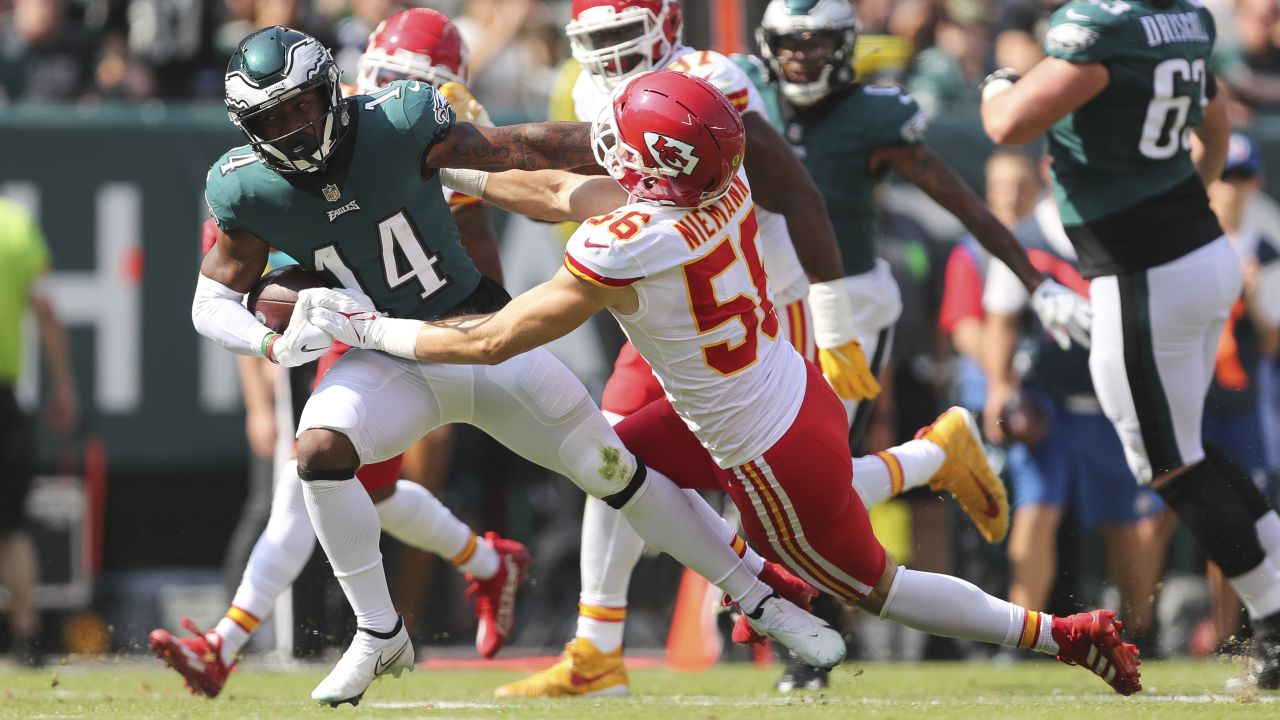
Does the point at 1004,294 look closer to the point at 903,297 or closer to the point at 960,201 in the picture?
the point at 903,297

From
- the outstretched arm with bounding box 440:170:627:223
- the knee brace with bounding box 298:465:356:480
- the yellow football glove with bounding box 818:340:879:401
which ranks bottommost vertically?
the yellow football glove with bounding box 818:340:879:401

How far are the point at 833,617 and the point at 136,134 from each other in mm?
3848

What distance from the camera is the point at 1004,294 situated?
764cm

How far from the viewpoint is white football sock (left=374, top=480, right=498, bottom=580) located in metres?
5.83

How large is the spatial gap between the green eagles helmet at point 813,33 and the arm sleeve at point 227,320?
6.43 ft

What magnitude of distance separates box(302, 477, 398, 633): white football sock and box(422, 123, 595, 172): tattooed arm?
867mm

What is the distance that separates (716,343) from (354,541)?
1.07 m

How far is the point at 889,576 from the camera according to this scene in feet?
16.1

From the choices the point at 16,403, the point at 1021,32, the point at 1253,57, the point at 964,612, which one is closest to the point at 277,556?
the point at 964,612

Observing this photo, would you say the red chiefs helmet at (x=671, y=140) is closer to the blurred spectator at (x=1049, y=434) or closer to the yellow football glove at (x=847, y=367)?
the yellow football glove at (x=847, y=367)

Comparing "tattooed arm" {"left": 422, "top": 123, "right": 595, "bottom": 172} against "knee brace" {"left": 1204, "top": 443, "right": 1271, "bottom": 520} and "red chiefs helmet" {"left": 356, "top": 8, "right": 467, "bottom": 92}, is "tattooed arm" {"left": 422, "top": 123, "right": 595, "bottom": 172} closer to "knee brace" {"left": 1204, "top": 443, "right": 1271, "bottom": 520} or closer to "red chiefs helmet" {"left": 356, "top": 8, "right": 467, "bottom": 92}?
"red chiefs helmet" {"left": 356, "top": 8, "right": 467, "bottom": 92}

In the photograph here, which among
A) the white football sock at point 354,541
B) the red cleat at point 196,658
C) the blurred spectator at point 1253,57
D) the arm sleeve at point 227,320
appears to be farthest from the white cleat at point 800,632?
the blurred spectator at point 1253,57

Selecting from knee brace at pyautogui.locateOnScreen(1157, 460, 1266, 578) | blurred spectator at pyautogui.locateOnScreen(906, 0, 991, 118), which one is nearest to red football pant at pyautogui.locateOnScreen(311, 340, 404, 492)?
knee brace at pyautogui.locateOnScreen(1157, 460, 1266, 578)

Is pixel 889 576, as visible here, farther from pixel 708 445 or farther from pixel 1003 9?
pixel 1003 9
